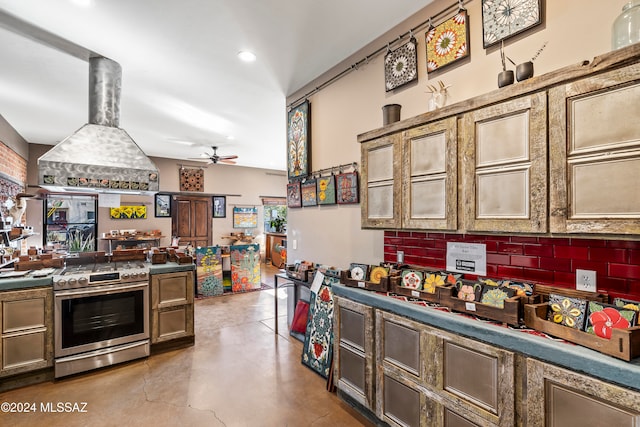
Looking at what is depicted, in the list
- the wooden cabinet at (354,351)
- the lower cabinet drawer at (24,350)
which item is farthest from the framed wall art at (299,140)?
the lower cabinet drawer at (24,350)

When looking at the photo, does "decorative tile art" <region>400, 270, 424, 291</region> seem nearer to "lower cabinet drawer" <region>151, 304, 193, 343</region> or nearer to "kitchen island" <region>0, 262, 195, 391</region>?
"lower cabinet drawer" <region>151, 304, 193, 343</region>

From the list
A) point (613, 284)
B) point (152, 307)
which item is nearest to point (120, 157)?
point (152, 307)

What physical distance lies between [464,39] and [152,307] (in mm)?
3932

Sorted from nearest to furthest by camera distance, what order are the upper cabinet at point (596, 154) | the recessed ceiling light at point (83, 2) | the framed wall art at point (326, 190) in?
the upper cabinet at point (596, 154) < the recessed ceiling light at point (83, 2) < the framed wall art at point (326, 190)

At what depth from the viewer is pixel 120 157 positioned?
339 cm

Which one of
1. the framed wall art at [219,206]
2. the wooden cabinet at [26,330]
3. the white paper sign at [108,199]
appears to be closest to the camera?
the wooden cabinet at [26,330]

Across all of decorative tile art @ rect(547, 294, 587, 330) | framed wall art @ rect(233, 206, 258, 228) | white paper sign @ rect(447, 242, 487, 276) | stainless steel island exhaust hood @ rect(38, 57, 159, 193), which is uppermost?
stainless steel island exhaust hood @ rect(38, 57, 159, 193)

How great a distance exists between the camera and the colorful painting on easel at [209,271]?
5.95 meters

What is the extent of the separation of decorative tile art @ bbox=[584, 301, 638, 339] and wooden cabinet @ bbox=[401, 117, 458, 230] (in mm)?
752

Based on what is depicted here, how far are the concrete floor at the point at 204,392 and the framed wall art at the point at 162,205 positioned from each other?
5208mm

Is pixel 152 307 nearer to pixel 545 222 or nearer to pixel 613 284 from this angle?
pixel 545 222

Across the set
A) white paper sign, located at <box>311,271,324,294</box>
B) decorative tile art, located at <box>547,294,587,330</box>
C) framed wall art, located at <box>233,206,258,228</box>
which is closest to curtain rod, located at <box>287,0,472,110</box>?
decorative tile art, located at <box>547,294,587,330</box>

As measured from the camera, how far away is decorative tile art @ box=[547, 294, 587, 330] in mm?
1421

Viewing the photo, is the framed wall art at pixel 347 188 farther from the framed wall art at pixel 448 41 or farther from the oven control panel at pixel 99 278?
the oven control panel at pixel 99 278
